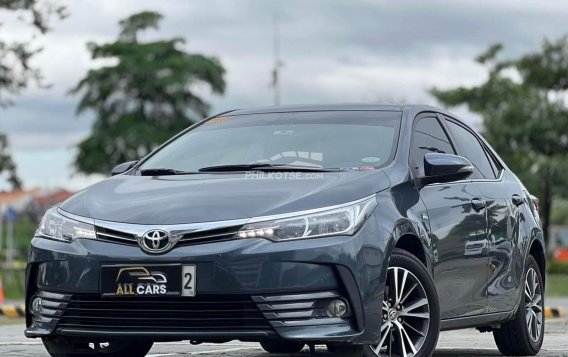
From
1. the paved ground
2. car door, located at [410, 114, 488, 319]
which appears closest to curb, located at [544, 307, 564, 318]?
the paved ground

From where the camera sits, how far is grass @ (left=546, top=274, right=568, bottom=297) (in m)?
33.2

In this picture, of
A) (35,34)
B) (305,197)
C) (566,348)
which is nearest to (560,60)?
(35,34)

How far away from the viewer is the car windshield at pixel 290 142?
816 centimetres

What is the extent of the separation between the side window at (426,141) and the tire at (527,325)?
120 centimetres

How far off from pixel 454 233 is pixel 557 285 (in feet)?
101

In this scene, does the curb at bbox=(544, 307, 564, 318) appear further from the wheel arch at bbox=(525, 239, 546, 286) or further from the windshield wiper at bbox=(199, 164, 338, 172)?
the windshield wiper at bbox=(199, 164, 338, 172)

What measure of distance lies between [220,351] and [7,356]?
1.54m

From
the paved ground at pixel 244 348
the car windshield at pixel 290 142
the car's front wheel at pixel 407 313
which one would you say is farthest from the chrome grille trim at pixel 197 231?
the paved ground at pixel 244 348

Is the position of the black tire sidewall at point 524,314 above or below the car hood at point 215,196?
below

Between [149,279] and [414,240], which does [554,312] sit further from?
[149,279]

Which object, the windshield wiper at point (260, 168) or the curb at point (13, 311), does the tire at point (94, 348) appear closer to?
the windshield wiper at point (260, 168)

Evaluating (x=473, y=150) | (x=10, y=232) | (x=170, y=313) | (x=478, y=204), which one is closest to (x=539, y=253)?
(x=473, y=150)

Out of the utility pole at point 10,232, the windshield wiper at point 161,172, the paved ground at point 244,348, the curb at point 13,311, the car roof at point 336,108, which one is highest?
the car roof at point 336,108

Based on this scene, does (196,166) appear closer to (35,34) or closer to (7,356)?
(7,356)
